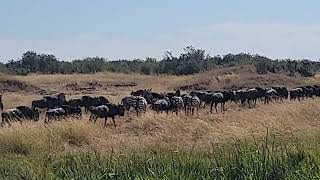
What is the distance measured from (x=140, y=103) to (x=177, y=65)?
44010 mm

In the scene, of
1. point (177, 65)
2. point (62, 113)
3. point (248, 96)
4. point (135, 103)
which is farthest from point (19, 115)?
point (177, 65)

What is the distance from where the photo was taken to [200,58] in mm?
76938

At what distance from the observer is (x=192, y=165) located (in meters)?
11.5

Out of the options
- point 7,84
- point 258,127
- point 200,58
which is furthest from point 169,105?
point 200,58

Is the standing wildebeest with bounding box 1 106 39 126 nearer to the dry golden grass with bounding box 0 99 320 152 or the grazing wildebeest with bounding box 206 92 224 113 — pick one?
the dry golden grass with bounding box 0 99 320 152

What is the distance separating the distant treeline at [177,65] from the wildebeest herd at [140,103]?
21.4 metres

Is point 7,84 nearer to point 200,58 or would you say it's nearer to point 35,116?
point 35,116

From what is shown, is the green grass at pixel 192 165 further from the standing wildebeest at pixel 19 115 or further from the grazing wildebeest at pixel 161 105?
the grazing wildebeest at pixel 161 105

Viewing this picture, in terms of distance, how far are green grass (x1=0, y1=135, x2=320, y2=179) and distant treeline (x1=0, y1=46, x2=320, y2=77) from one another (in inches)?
1701

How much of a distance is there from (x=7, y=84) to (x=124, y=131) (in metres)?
30.7

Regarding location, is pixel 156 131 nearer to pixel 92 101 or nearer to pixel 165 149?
pixel 165 149

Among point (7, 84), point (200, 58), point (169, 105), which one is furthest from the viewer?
point (200, 58)

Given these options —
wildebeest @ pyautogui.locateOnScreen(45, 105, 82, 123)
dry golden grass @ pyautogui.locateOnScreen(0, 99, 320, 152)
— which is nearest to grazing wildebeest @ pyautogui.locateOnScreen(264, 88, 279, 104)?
dry golden grass @ pyautogui.locateOnScreen(0, 99, 320, 152)

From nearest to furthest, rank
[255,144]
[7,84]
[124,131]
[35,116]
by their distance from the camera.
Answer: [255,144] → [124,131] → [35,116] → [7,84]
